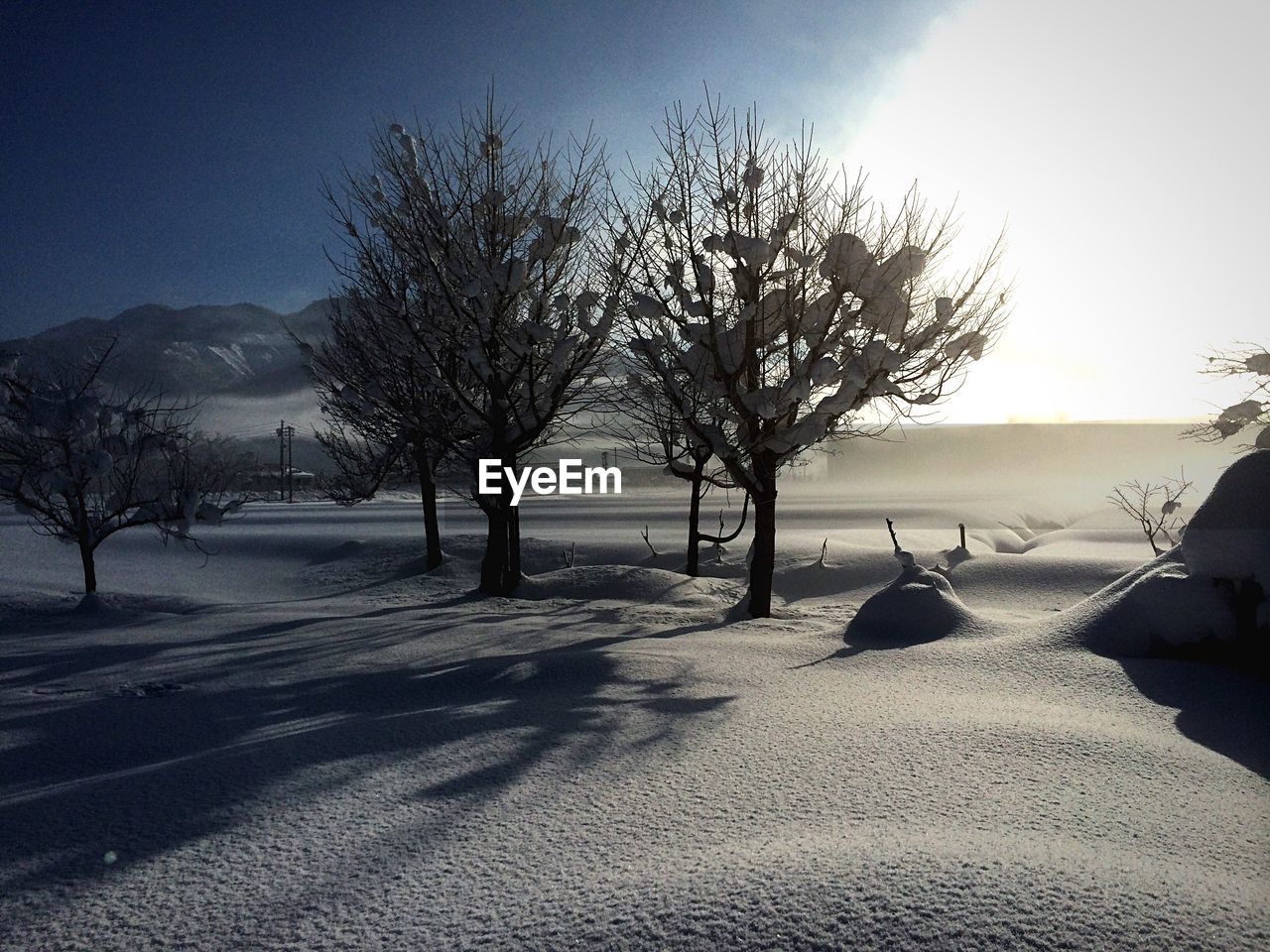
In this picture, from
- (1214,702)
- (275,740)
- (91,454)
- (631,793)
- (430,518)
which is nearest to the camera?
(631,793)

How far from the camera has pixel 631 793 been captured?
314cm

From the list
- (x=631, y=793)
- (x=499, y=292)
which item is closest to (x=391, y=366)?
(x=499, y=292)

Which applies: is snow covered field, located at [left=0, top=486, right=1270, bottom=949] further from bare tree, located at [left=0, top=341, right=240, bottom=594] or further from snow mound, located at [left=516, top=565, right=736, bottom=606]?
snow mound, located at [left=516, top=565, right=736, bottom=606]

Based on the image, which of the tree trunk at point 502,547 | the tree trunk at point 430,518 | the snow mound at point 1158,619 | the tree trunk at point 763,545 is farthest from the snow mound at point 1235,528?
the tree trunk at point 430,518

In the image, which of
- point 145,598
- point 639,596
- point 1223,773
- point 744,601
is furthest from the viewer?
point 639,596

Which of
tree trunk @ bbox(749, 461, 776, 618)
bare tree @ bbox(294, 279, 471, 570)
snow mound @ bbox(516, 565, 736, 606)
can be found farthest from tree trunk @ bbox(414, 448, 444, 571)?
tree trunk @ bbox(749, 461, 776, 618)

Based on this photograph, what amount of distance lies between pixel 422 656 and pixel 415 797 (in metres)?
3.48

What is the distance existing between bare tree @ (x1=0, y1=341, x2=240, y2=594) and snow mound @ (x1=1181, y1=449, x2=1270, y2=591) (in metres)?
10.6

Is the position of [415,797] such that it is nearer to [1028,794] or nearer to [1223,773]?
[1028,794]

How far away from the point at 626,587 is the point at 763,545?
357 cm

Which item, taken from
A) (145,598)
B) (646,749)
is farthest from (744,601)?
(145,598)

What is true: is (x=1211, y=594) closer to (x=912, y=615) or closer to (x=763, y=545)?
(x=912, y=615)

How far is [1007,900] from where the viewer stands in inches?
82.9

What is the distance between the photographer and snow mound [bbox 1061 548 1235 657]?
5.36 meters
